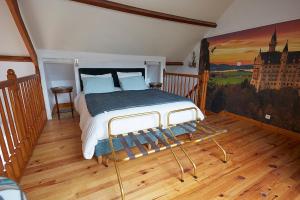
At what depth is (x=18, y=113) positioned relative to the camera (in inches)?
69.6

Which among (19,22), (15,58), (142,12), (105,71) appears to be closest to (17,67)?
(15,58)

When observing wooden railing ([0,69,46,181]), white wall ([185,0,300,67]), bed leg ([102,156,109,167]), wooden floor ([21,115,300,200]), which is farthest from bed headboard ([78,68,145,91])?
white wall ([185,0,300,67])

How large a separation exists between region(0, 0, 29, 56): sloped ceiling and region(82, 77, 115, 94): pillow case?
1.38 m

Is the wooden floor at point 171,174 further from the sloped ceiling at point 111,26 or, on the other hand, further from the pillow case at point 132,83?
the sloped ceiling at point 111,26

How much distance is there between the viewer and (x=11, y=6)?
1890 mm

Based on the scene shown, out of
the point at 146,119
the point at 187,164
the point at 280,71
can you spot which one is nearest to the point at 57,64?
the point at 146,119

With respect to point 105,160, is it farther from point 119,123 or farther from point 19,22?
point 19,22

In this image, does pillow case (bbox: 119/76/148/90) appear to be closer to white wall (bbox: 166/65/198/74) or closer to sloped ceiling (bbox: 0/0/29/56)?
white wall (bbox: 166/65/198/74)

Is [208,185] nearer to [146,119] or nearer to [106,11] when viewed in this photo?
[146,119]

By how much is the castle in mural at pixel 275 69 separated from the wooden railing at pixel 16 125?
3.61 meters

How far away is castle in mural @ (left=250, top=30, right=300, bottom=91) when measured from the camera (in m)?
2.44

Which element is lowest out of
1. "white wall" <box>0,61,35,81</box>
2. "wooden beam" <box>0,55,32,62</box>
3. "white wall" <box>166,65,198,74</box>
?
"white wall" <box>166,65,198,74</box>

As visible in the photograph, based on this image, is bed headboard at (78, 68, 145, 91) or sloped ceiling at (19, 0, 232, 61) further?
bed headboard at (78, 68, 145, 91)

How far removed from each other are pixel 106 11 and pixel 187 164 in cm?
260
